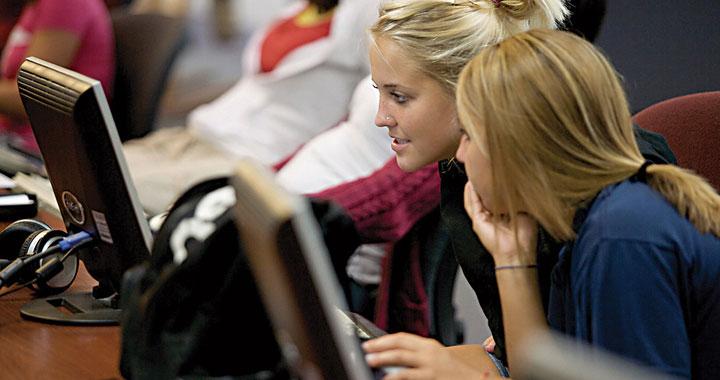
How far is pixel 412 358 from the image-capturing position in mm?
1279

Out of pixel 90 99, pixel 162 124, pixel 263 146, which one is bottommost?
pixel 162 124

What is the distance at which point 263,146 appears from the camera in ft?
10.7

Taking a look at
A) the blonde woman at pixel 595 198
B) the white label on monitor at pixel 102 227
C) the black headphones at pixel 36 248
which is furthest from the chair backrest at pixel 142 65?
the blonde woman at pixel 595 198

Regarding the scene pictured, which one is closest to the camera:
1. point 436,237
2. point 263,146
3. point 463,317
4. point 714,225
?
point 714,225

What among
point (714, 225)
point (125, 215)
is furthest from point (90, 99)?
point (714, 225)

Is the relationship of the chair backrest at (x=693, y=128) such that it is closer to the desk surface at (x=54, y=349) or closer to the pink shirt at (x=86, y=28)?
the desk surface at (x=54, y=349)

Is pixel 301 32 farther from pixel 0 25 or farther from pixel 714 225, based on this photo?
pixel 714 225

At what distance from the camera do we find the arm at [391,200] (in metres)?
2.26

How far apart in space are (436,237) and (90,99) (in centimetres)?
97

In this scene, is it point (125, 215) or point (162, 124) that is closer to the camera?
point (125, 215)

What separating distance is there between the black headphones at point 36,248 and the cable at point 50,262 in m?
0.02

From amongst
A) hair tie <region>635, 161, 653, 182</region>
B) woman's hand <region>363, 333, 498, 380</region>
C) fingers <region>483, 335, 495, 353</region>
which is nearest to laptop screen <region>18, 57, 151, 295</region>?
woman's hand <region>363, 333, 498, 380</region>

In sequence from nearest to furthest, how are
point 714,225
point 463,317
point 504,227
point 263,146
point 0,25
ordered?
1. point 714,225
2. point 504,227
3. point 463,317
4. point 263,146
5. point 0,25

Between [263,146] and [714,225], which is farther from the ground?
[714,225]
